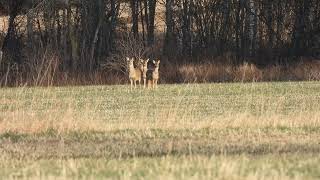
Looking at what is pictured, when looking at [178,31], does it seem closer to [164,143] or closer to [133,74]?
[133,74]

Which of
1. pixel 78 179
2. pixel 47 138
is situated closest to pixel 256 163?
pixel 78 179

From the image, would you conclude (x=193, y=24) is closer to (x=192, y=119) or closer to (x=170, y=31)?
(x=170, y=31)

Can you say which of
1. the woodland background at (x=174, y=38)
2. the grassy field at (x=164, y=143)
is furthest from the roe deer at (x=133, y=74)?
the grassy field at (x=164, y=143)

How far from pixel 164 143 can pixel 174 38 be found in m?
36.0

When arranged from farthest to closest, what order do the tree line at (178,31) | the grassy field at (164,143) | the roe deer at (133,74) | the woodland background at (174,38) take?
the tree line at (178,31), the woodland background at (174,38), the roe deer at (133,74), the grassy field at (164,143)

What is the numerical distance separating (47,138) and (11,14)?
32.1 metres

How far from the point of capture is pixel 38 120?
1386cm

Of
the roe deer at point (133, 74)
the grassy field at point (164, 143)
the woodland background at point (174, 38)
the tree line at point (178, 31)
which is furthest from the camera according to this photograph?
the tree line at point (178, 31)

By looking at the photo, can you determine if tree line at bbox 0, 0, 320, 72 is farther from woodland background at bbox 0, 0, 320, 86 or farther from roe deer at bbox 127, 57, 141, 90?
roe deer at bbox 127, 57, 141, 90

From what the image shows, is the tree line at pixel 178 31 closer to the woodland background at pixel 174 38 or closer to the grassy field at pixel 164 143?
the woodland background at pixel 174 38

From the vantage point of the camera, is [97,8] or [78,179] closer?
[78,179]

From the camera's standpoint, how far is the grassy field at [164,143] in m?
7.77

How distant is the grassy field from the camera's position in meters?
7.77

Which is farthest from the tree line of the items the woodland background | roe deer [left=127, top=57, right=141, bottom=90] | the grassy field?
the grassy field
